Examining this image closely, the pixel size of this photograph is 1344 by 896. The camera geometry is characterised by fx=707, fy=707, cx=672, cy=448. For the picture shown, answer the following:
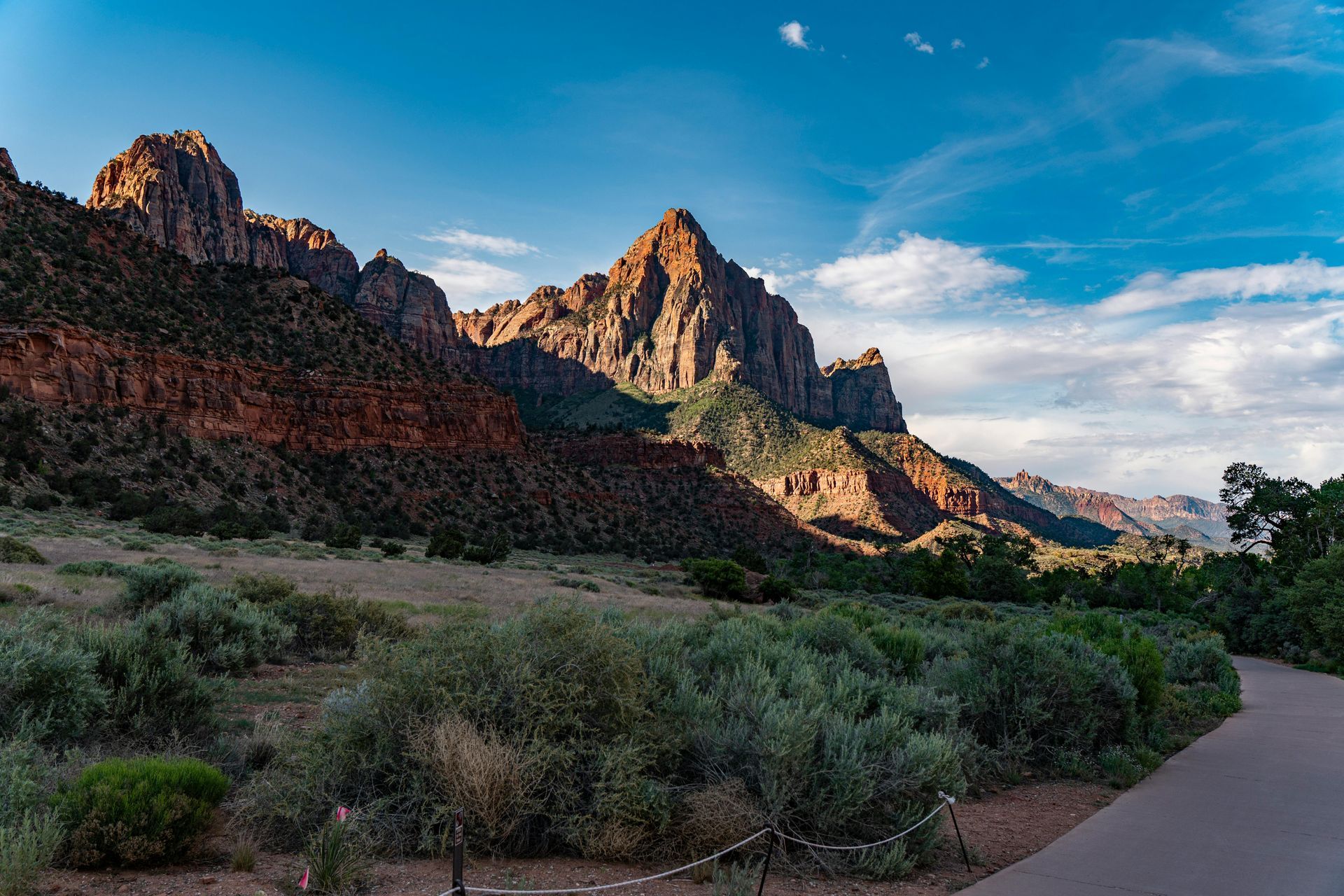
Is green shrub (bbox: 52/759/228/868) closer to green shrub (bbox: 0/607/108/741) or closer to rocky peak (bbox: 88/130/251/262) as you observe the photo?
green shrub (bbox: 0/607/108/741)

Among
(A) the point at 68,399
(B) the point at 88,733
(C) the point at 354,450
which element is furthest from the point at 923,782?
(C) the point at 354,450

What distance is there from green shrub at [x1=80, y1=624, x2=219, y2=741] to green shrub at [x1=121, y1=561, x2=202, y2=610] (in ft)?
18.1

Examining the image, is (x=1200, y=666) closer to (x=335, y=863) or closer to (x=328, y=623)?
(x=335, y=863)

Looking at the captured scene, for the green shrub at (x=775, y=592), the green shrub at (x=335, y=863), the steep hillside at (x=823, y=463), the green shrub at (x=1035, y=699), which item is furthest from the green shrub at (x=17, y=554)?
the steep hillside at (x=823, y=463)

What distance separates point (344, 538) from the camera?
3531 cm

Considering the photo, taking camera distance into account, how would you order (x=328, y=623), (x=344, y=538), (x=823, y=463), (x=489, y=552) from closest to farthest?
(x=328, y=623) < (x=344, y=538) < (x=489, y=552) < (x=823, y=463)

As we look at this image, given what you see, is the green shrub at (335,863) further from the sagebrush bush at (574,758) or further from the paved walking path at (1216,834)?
the paved walking path at (1216,834)

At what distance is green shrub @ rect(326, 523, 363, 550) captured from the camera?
115 feet

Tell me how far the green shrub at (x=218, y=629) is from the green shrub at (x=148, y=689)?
1.90m

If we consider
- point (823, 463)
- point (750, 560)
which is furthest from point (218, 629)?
point (823, 463)

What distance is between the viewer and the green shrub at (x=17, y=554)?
16609mm

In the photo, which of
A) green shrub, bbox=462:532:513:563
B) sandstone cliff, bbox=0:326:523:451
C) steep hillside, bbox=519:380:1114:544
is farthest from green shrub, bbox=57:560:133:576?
steep hillside, bbox=519:380:1114:544

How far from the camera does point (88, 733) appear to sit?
21.0 feet

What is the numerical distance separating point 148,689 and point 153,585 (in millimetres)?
7082
